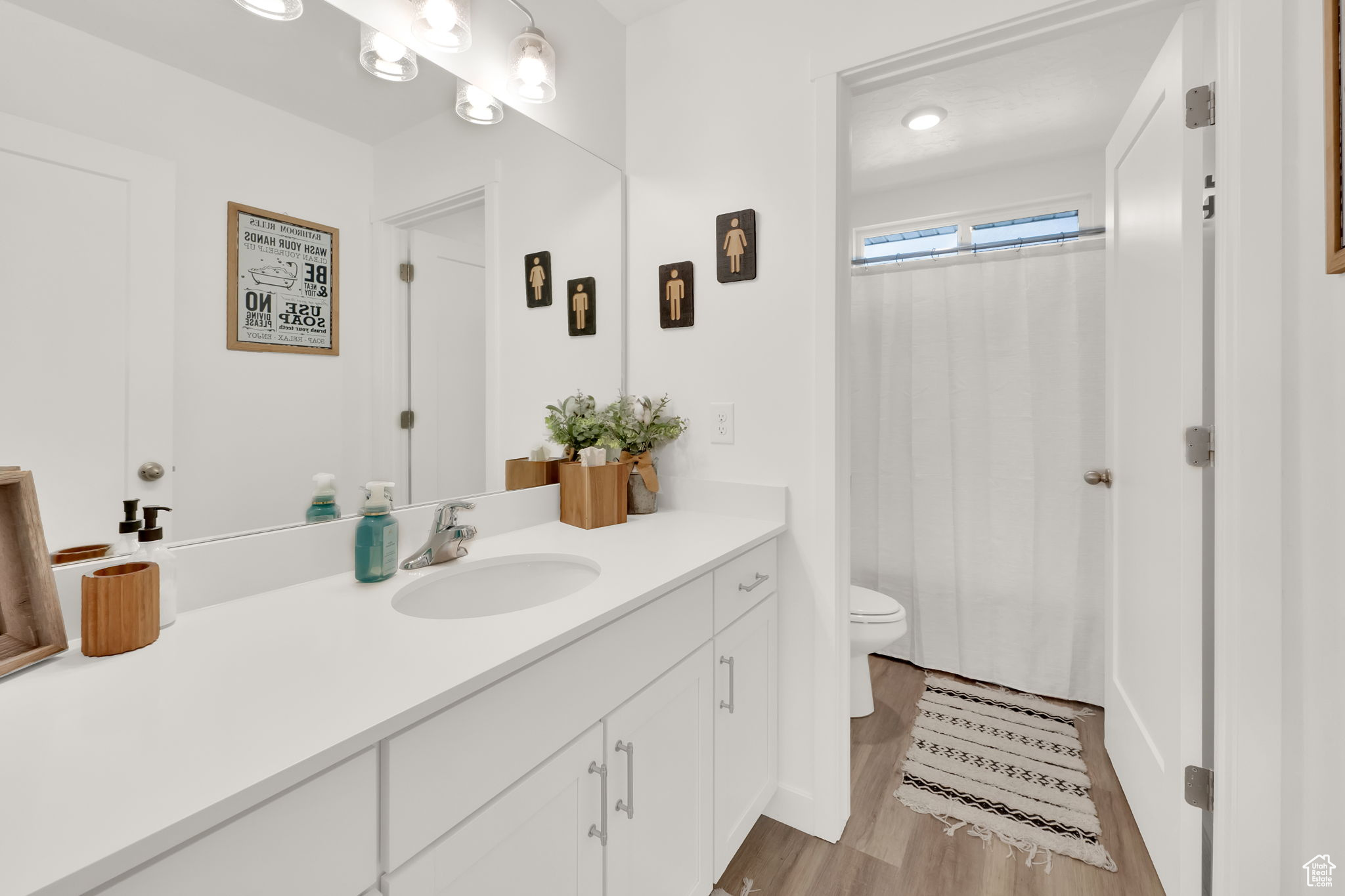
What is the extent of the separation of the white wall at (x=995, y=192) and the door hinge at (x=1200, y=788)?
Answer: 7.87 feet

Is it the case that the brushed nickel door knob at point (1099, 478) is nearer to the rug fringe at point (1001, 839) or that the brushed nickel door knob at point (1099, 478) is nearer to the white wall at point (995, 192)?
the rug fringe at point (1001, 839)

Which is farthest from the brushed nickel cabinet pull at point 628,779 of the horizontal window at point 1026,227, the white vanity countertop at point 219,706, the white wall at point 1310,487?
the horizontal window at point 1026,227

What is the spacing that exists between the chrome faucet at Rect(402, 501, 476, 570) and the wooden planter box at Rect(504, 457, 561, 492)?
0.33 m

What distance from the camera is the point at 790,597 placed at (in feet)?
5.28

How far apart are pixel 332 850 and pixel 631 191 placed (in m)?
1.77

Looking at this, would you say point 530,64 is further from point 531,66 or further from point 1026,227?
point 1026,227

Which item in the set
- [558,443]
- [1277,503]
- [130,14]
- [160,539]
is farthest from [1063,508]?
[130,14]

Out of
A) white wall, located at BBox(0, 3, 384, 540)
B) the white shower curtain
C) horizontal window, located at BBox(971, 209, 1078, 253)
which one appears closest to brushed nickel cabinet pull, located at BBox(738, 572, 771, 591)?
white wall, located at BBox(0, 3, 384, 540)

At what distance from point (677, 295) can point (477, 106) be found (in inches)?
27.4

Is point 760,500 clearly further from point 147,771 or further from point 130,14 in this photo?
point 130,14

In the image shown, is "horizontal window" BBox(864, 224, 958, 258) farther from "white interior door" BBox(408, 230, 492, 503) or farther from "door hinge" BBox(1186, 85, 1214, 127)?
"white interior door" BBox(408, 230, 492, 503)

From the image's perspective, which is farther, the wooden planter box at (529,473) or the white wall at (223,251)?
the wooden planter box at (529,473)

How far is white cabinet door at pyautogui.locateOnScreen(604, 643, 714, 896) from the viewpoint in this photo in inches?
38.9

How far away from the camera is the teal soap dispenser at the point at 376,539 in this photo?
1.09m
